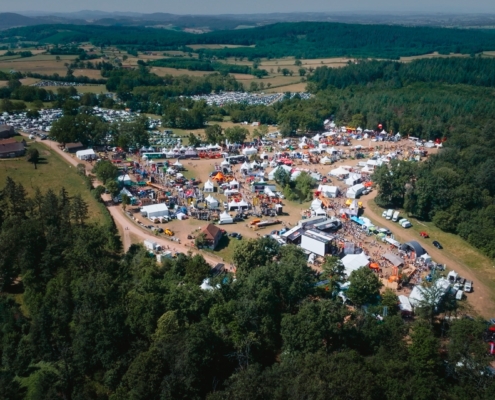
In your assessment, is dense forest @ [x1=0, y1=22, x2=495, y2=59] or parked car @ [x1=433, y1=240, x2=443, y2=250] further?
dense forest @ [x1=0, y1=22, x2=495, y2=59]

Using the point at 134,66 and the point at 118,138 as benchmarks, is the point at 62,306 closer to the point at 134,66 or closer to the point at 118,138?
the point at 118,138

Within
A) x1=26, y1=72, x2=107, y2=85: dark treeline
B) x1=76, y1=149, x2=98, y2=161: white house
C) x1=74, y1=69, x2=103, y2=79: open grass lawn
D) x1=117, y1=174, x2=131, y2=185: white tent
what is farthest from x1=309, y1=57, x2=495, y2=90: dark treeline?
x1=117, y1=174, x2=131, y2=185: white tent

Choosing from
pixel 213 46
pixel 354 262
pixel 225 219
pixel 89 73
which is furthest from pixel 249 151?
pixel 213 46

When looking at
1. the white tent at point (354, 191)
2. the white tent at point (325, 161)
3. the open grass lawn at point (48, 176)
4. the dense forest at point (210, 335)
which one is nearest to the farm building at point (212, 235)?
the dense forest at point (210, 335)

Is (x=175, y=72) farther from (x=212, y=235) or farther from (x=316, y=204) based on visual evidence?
(x=212, y=235)

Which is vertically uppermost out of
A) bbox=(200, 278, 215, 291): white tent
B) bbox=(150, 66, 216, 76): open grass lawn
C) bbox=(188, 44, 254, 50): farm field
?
bbox=(200, 278, 215, 291): white tent

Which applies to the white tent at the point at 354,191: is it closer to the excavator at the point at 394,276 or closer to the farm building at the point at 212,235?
the excavator at the point at 394,276

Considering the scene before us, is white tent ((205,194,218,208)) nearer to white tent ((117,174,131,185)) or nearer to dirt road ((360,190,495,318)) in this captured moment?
white tent ((117,174,131,185))

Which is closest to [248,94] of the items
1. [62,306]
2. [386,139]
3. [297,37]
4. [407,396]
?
[386,139]
